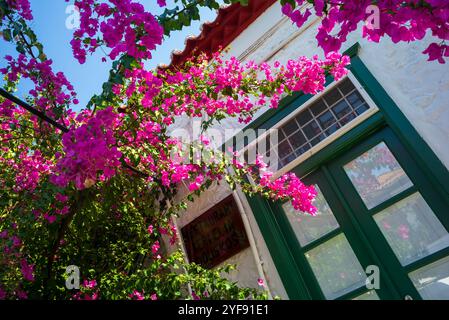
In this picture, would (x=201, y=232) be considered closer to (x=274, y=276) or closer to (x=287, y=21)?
(x=274, y=276)

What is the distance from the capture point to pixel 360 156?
2910 millimetres

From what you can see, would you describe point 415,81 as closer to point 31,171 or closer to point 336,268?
point 336,268

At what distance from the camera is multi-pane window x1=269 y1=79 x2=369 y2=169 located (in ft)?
10.3

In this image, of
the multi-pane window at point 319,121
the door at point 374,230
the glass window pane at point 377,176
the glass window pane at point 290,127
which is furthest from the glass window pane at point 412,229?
the glass window pane at point 290,127

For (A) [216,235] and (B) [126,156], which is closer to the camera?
(B) [126,156]

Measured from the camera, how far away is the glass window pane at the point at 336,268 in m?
2.65

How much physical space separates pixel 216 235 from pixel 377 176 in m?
1.78

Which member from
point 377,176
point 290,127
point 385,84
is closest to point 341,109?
point 385,84

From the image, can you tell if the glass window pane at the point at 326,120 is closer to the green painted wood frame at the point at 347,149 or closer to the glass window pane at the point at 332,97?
the glass window pane at the point at 332,97

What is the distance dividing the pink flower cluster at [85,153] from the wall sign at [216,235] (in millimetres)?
1734

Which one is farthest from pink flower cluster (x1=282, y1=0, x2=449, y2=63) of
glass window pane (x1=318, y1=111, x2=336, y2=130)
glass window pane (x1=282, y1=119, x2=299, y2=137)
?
glass window pane (x1=282, y1=119, x2=299, y2=137)

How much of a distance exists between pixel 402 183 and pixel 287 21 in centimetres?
243

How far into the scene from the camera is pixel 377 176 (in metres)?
2.76

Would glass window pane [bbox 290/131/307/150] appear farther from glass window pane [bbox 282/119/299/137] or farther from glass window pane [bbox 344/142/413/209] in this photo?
glass window pane [bbox 344/142/413/209]
